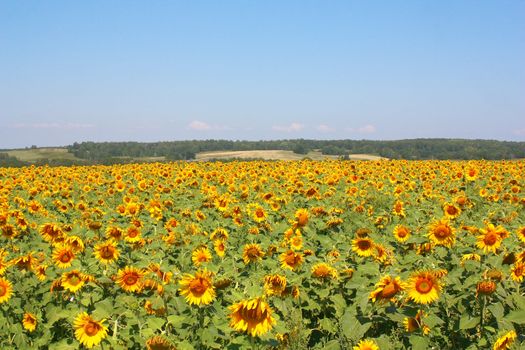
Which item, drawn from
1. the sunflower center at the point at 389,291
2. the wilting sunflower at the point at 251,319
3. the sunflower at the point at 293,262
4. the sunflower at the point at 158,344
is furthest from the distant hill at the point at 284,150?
the sunflower at the point at 158,344

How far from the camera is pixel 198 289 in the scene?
3.72m

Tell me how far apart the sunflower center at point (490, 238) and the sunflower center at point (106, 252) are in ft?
13.4

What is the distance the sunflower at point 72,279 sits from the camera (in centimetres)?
446

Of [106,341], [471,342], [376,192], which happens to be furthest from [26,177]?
[471,342]

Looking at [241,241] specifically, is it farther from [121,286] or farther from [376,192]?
[376,192]

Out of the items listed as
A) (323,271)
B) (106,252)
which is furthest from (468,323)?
(106,252)

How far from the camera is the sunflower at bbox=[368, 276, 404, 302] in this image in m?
3.48

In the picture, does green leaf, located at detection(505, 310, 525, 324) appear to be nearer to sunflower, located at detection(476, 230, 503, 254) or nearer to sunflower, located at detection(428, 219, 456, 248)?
sunflower, located at detection(476, 230, 503, 254)

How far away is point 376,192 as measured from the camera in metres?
14.0

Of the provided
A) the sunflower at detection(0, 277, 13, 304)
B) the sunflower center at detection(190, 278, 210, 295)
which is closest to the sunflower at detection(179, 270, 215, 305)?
the sunflower center at detection(190, 278, 210, 295)

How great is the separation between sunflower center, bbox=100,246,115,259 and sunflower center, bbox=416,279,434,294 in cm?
333

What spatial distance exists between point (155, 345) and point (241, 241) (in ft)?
16.4

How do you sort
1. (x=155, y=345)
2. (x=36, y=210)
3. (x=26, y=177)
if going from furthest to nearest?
(x=26, y=177), (x=36, y=210), (x=155, y=345)

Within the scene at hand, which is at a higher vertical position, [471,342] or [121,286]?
[121,286]
